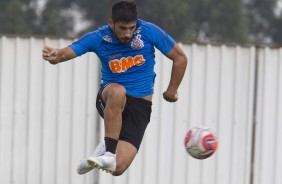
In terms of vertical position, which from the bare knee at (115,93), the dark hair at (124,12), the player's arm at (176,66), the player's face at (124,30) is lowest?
the bare knee at (115,93)

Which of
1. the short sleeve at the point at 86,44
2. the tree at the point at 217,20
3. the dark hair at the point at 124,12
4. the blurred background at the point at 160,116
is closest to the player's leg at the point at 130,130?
the short sleeve at the point at 86,44

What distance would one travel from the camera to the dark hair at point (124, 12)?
880 cm

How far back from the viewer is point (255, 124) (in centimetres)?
1248

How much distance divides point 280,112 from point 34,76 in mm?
3402

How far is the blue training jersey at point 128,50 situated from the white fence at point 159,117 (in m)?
2.94

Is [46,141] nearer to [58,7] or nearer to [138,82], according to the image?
[138,82]

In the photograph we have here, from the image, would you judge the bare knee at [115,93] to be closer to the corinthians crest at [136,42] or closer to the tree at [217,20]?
the corinthians crest at [136,42]

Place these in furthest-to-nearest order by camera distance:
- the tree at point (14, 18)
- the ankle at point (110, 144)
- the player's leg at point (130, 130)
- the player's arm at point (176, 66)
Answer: the tree at point (14, 18), the player's arm at point (176, 66), the player's leg at point (130, 130), the ankle at point (110, 144)

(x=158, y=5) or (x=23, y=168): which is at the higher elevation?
(x=158, y=5)

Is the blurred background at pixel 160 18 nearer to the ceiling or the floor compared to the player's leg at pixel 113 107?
nearer to the ceiling

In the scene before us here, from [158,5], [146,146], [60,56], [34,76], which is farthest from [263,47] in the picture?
[158,5]

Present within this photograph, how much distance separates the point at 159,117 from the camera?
12352 millimetres

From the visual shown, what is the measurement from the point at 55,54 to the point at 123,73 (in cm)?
78

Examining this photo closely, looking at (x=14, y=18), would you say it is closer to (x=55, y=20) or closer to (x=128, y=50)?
(x=55, y=20)
